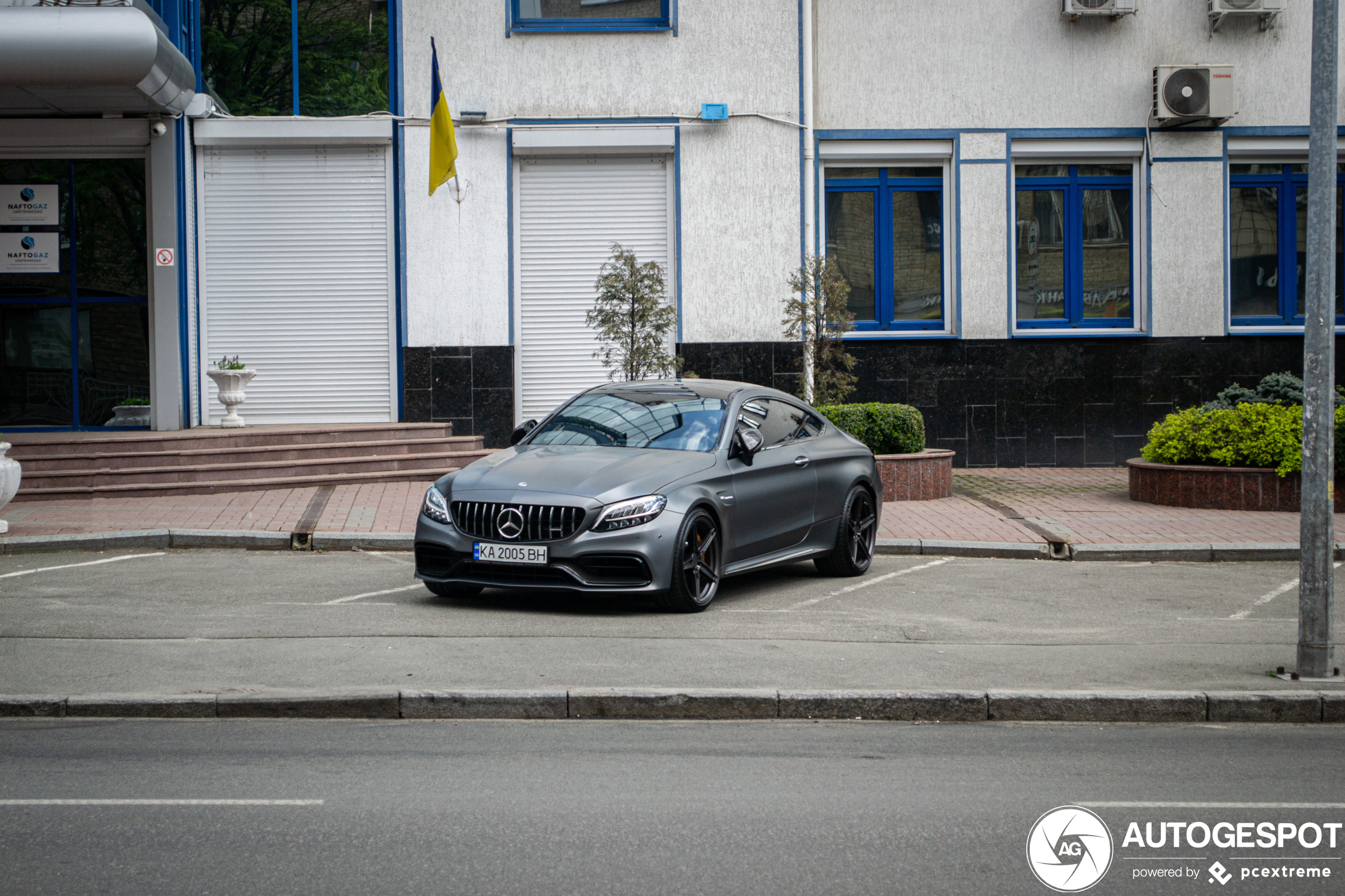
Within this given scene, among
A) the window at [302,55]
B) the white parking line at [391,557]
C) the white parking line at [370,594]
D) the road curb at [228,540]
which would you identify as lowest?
the white parking line at [370,594]

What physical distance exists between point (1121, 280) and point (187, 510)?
1285 cm

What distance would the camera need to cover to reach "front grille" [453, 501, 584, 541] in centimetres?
862

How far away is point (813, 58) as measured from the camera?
18.4 m

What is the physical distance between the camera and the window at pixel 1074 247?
18.8 m

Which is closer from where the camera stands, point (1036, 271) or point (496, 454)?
point (496, 454)

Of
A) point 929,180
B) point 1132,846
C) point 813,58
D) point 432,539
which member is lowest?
point 1132,846

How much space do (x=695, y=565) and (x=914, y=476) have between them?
646 cm

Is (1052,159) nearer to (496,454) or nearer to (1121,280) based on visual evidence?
(1121,280)

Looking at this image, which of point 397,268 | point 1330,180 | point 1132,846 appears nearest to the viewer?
point 1132,846

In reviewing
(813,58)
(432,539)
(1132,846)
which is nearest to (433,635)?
(432,539)

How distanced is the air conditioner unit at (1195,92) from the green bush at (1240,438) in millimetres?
5179

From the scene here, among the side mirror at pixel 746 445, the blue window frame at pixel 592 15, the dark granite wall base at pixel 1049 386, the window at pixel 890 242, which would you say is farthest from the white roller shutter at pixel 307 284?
the side mirror at pixel 746 445

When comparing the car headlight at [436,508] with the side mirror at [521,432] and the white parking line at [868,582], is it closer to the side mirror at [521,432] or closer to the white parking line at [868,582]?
the side mirror at [521,432]

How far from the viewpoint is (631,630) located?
837cm
